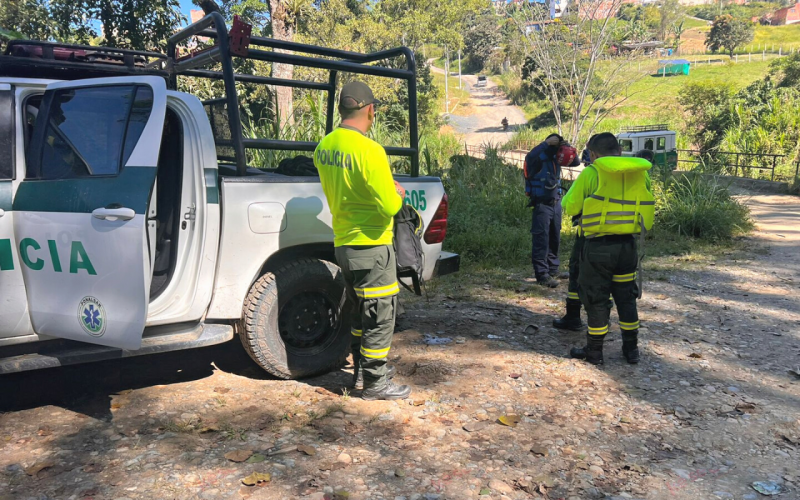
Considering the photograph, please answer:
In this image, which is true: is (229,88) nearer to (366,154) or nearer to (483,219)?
(366,154)

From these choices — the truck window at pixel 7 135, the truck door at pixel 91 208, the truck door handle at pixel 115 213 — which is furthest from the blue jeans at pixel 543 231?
the truck window at pixel 7 135

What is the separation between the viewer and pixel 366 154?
350cm

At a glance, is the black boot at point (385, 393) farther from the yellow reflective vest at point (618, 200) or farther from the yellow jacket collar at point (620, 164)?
the yellow jacket collar at point (620, 164)

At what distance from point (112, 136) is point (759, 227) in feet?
35.7

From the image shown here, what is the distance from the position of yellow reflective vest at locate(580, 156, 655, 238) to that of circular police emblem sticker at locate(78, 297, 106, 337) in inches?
130

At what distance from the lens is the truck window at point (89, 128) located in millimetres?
3338

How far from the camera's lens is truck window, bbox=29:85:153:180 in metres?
3.34

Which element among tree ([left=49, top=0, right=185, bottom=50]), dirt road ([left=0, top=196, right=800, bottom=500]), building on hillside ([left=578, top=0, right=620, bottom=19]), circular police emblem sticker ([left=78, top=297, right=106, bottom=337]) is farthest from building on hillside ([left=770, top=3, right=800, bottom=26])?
circular police emblem sticker ([left=78, top=297, right=106, bottom=337])

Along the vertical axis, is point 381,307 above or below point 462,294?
above

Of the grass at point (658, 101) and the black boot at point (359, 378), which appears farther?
the grass at point (658, 101)

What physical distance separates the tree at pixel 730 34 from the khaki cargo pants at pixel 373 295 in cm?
8253

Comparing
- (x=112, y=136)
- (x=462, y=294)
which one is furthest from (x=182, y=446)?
(x=462, y=294)

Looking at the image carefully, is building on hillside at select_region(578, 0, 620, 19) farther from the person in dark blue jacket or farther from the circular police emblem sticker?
the circular police emblem sticker

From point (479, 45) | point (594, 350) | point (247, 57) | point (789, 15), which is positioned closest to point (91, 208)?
point (247, 57)
